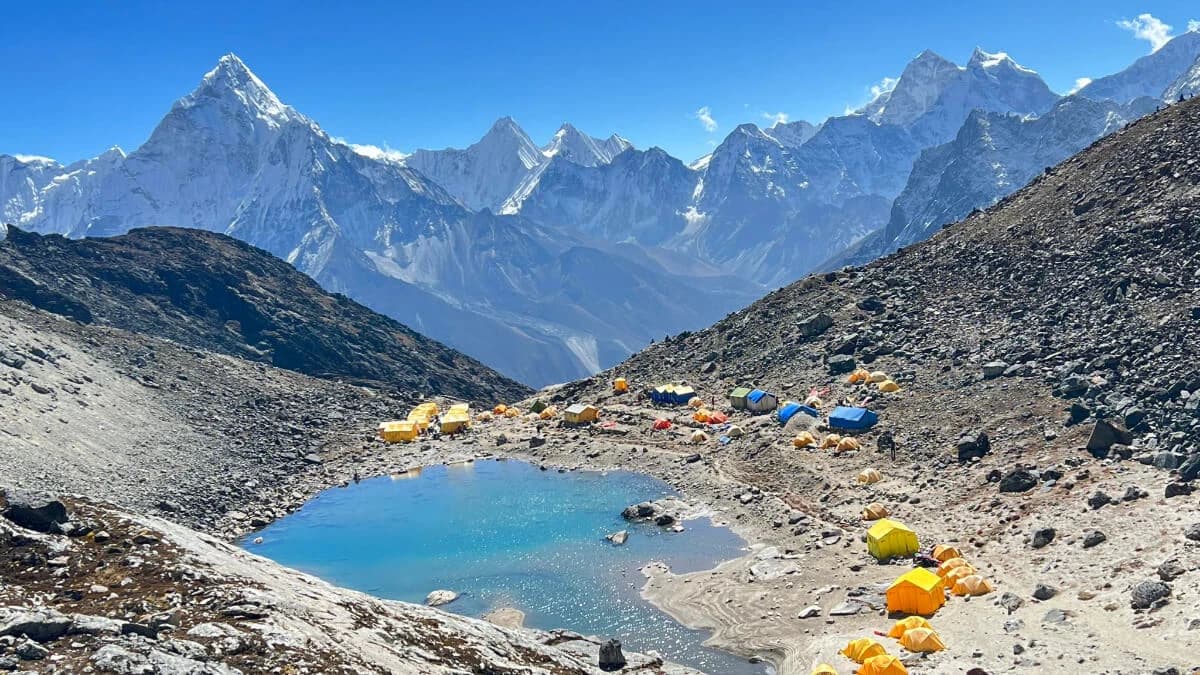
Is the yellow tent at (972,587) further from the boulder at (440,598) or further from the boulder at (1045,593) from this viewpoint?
the boulder at (440,598)

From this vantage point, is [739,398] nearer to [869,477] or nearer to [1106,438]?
[869,477]

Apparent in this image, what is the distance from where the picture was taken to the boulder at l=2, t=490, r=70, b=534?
28547 mm

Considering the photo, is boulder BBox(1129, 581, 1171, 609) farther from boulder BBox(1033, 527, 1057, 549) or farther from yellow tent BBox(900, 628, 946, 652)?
boulder BBox(1033, 527, 1057, 549)

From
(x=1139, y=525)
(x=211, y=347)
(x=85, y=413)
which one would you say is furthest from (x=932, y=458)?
(x=211, y=347)

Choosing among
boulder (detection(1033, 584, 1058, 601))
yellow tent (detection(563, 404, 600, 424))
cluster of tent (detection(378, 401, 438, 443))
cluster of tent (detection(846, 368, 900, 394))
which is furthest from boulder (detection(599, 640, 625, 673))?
cluster of tent (detection(378, 401, 438, 443))

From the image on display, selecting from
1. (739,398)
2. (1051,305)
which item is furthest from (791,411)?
(1051,305)

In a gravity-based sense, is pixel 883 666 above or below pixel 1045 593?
below

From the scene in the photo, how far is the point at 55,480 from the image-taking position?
65562 millimetres

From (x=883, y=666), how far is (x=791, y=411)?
44907 mm

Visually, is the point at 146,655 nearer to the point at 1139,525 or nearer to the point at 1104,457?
the point at 1139,525

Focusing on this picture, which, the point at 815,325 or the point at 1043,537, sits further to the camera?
the point at 815,325

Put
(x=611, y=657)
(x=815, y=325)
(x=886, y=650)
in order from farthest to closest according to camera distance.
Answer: (x=815, y=325) < (x=886, y=650) < (x=611, y=657)

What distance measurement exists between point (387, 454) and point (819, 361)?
47.9 metres

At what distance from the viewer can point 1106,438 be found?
51.4 m
